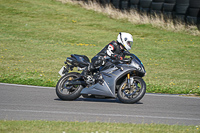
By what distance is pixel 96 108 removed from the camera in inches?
304

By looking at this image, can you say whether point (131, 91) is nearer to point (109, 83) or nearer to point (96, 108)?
point (109, 83)

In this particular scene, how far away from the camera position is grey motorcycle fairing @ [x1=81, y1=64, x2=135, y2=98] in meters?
8.12

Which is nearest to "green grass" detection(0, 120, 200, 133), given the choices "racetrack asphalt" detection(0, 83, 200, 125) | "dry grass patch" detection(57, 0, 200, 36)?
"racetrack asphalt" detection(0, 83, 200, 125)

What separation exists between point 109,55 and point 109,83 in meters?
0.71

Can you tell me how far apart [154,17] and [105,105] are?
1818 cm

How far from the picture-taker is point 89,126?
19.0 ft

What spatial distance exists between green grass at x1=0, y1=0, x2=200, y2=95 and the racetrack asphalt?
5.74 ft

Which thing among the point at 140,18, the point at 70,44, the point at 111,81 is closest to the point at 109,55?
the point at 111,81

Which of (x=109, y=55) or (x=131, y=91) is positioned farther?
(x=109, y=55)

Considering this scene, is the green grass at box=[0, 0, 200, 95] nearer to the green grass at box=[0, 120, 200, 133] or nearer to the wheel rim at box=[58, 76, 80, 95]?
the wheel rim at box=[58, 76, 80, 95]

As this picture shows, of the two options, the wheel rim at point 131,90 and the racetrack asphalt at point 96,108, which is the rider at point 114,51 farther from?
the racetrack asphalt at point 96,108

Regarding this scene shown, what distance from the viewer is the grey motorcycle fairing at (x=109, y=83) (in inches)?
320

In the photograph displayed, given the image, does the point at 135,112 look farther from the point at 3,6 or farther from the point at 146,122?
the point at 3,6

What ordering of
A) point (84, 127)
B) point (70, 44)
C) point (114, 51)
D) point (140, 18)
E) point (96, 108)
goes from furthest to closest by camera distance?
point (140, 18)
point (70, 44)
point (114, 51)
point (96, 108)
point (84, 127)
